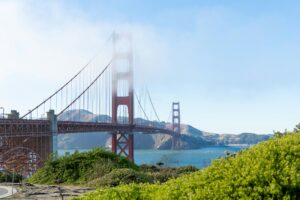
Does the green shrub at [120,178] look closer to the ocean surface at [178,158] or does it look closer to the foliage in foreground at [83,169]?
the foliage in foreground at [83,169]

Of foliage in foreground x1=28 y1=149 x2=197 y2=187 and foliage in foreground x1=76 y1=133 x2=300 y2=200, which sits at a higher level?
foliage in foreground x1=76 y1=133 x2=300 y2=200

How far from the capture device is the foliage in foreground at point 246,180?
4.94 m

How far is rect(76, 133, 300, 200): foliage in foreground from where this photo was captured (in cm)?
494

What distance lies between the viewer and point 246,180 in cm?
502

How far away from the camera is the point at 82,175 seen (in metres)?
16.1

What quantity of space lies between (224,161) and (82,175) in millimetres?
10857

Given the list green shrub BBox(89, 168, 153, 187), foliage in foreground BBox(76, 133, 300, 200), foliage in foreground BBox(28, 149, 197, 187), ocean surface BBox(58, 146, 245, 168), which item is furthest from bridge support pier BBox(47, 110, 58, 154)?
foliage in foreground BBox(76, 133, 300, 200)

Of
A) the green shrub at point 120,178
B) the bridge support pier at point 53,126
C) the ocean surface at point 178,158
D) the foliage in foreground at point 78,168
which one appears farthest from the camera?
the ocean surface at point 178,158

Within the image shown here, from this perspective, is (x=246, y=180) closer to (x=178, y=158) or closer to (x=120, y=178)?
(x=120, y=178)

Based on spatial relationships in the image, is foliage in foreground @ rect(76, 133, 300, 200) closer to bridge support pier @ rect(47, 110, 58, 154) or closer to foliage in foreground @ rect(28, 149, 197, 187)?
foliage in foreground @ rect(28, 149, 197, 187)

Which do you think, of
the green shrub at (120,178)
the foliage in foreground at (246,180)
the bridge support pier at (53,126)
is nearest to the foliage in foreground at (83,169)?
the green shrub at (120,178)

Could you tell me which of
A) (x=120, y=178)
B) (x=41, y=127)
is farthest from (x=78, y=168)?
(x=41, y=127)

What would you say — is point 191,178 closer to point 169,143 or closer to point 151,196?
point 151,196

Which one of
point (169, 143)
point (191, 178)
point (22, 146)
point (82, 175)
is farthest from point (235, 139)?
point (191, 178)
